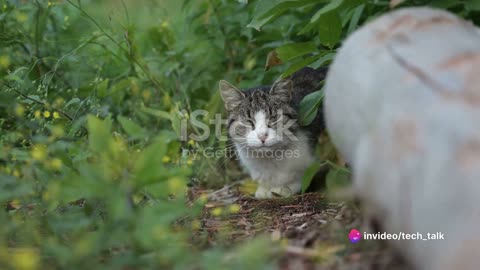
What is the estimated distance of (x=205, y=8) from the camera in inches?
183

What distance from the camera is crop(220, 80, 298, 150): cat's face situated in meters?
4.01

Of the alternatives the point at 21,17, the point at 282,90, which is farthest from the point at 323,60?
the point at 21,17

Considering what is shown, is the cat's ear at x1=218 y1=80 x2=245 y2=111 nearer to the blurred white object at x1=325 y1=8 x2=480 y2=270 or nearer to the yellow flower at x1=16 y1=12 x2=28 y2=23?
the yellow flower at x1=16 y1=12 x2=28 y2=23

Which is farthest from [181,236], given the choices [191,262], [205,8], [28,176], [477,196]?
[205,8]

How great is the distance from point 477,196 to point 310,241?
2.62ft

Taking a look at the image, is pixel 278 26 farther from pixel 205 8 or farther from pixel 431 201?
pixel 431 201

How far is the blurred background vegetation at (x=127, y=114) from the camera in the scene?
6.62ft

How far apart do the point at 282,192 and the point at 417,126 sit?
7.25 feet

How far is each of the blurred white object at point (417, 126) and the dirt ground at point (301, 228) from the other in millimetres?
212

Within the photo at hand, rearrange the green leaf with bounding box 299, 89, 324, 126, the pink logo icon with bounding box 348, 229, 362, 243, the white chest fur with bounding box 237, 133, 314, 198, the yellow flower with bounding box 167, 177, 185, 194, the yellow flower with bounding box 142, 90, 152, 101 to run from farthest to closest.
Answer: the yellow flower with bounding box 142, 90, 152, 101 < the white chest fur with bounding box 237, 133, 314, 198 < the green leaf with bounding box 299, 89, 324, 126 < the pink logo icon with bounding box 348, 229, 362, 243 < the yellow flower with bounding box 167, 177, 185, 194

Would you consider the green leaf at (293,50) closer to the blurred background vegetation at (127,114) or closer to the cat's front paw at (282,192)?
the blurred background vegetation at (127,114)

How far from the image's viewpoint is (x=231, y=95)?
4.17m

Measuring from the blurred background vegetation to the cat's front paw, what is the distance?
1.64 ft

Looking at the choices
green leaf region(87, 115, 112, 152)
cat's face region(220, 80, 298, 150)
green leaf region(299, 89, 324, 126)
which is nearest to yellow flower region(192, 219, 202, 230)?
green leaf region(87, 115, 112, 152)
